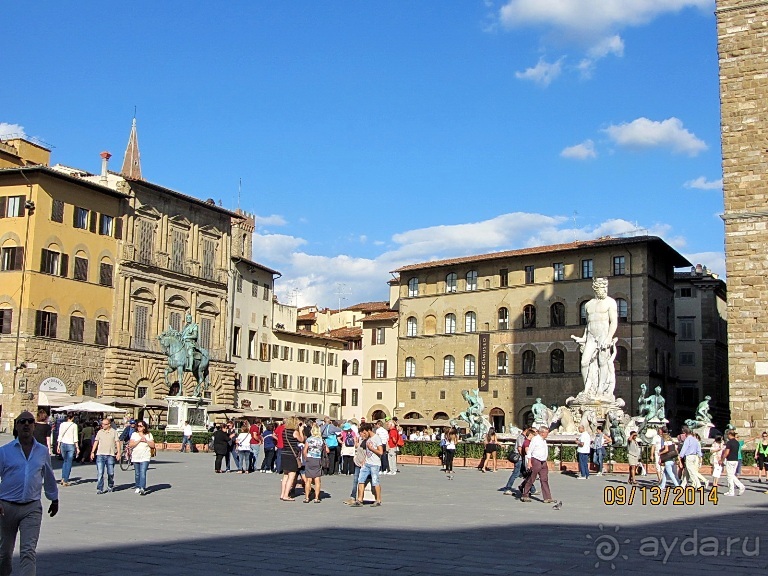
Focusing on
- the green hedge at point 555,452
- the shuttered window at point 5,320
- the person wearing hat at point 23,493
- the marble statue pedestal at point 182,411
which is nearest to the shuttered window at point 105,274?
the shuttered window at point 5,320

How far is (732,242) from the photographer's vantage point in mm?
33031

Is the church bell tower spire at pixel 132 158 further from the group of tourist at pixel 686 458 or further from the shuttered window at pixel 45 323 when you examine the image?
the group of tourist at pixel 686 458

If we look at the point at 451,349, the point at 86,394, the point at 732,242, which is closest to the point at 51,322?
the point at 86,394

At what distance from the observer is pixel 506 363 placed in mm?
63906

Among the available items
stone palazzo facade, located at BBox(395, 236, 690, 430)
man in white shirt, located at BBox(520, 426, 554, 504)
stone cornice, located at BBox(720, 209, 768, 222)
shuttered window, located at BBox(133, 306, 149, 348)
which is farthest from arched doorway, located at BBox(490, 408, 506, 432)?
man in white shirt, located at BBox(520, 426, 554, 504)

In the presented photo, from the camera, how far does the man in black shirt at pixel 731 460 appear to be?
20203mm

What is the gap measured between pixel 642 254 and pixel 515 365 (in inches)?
431

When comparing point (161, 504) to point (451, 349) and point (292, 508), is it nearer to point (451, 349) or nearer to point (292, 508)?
point (292, 508)

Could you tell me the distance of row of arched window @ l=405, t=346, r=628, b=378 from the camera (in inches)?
2313

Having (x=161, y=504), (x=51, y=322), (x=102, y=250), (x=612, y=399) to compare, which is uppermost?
(x=102, y=250)

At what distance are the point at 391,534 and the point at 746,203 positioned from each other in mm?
24757

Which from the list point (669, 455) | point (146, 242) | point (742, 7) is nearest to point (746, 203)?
point (742, 7)
